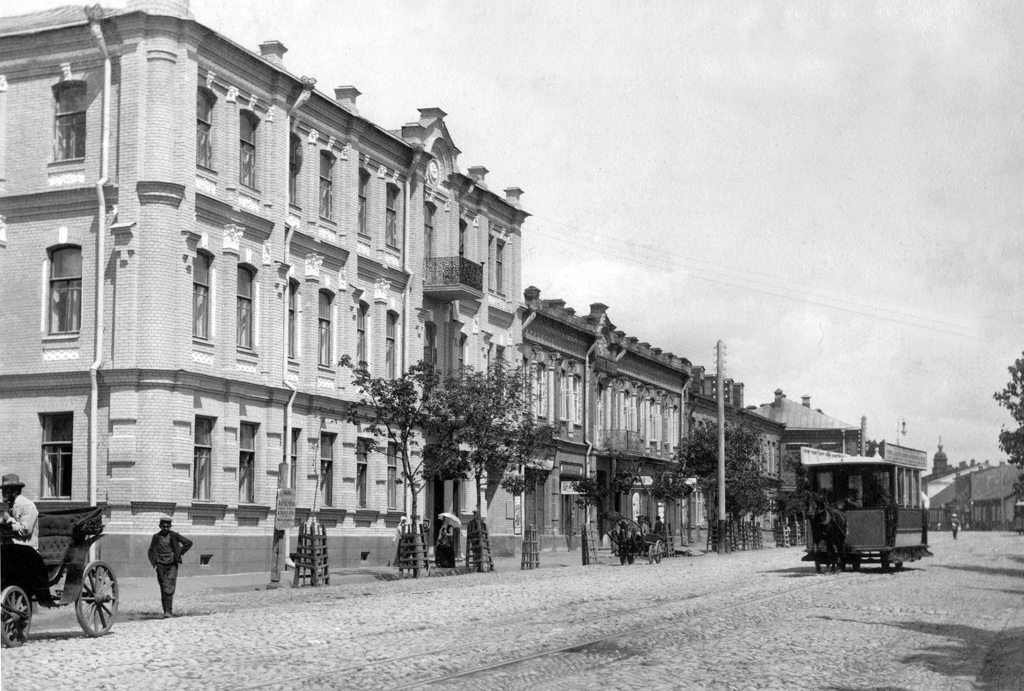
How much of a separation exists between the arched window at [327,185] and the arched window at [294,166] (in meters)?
1.45

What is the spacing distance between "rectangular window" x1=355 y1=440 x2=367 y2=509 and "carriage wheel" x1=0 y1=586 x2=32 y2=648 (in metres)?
22.4

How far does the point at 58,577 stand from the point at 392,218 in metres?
25.8

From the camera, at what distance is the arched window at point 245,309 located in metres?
31.9

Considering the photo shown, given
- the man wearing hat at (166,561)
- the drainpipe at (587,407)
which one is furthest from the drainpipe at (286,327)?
the drainpipe at (587,407)

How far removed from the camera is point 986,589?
1039 inches

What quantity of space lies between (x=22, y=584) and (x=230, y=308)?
1697cm

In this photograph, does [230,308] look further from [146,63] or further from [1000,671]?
[1000,671]

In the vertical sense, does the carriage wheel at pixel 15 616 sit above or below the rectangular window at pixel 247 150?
below

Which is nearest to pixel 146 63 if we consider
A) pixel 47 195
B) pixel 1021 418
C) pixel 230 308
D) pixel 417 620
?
pixel 47 195

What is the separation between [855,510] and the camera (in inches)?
1254

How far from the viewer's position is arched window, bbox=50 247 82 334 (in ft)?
96.2

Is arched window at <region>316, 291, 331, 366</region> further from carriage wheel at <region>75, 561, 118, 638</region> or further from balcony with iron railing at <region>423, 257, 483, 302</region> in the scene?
carriage wheel at <region>75, 561, 118, 638</region>

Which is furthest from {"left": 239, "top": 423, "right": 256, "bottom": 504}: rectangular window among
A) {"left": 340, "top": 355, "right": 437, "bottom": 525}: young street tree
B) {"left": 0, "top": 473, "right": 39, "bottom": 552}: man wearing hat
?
{"left": 0, "top": 473, "right": 39, "bottom": 552}: man wearing hat

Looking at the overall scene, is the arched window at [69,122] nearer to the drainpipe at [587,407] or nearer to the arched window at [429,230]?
the arched window at [429,230]
